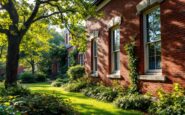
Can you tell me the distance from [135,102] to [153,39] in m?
2.51

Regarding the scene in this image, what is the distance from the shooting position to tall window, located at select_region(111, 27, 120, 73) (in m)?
13.3

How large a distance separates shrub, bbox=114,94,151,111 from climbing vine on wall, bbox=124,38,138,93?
2.60 ft

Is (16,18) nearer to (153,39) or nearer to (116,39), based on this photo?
(116,39)

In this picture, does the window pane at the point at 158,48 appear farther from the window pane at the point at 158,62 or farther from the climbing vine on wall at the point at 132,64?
the climbing vine on wall at the point at 132,64

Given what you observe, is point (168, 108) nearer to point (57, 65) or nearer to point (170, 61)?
point (170, 61)

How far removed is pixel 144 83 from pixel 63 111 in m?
3.92

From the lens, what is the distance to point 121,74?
40.3 ft

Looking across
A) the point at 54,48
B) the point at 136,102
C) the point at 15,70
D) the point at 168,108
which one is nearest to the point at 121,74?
the point at 136,102

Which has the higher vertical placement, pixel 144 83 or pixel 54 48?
pixel 54 48

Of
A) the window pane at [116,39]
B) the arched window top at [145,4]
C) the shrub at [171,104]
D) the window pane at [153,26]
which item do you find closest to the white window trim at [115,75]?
the window pane at [116,39]

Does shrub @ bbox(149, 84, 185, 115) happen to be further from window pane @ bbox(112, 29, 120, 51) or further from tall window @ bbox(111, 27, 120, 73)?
window pane @ bbox(112, 29, 120, 51)

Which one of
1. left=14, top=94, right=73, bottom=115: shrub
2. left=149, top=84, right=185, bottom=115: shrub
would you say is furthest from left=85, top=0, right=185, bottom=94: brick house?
left=14, top=94, right=73, bottom=115: shrub

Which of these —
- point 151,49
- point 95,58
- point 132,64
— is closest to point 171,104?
point 151,49

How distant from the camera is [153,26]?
986cm
